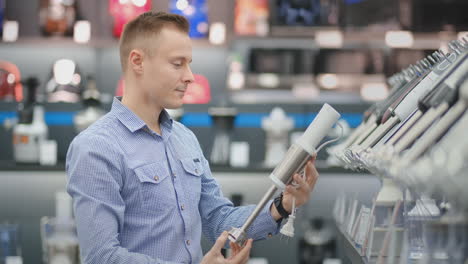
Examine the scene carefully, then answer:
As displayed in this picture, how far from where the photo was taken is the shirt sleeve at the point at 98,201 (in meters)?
1.77

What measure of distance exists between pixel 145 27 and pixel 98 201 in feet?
1.61

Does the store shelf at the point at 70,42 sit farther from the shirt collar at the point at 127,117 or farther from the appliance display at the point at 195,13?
the shirt collar at the point at 127,117

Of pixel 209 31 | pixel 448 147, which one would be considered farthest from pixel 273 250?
pixel 448 147

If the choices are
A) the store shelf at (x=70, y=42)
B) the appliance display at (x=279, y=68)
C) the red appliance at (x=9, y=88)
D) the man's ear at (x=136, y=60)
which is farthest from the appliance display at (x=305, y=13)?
the man's ear at (x=136, y=60)

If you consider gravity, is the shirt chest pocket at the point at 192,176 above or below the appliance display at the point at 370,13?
below

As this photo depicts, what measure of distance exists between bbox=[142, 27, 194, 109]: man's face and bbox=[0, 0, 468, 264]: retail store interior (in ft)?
1.12

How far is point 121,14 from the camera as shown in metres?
5.91

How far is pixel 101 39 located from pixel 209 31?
86 centimetres

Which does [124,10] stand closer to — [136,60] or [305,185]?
[136,60]

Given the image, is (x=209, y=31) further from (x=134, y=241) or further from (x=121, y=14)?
(x=134, y=241)

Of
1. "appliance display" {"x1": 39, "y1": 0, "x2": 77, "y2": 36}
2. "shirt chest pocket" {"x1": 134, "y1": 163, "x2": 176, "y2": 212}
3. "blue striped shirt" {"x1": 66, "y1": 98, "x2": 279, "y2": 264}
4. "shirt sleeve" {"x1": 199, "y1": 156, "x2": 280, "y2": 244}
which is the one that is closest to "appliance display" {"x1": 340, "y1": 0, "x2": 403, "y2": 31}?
"appliance display" {"x1": 39, "y1": 0, "x2": 77, "y2": 36}

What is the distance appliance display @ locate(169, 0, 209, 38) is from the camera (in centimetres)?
585

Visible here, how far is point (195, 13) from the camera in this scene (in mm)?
5871

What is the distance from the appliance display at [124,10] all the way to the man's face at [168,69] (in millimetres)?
4028
